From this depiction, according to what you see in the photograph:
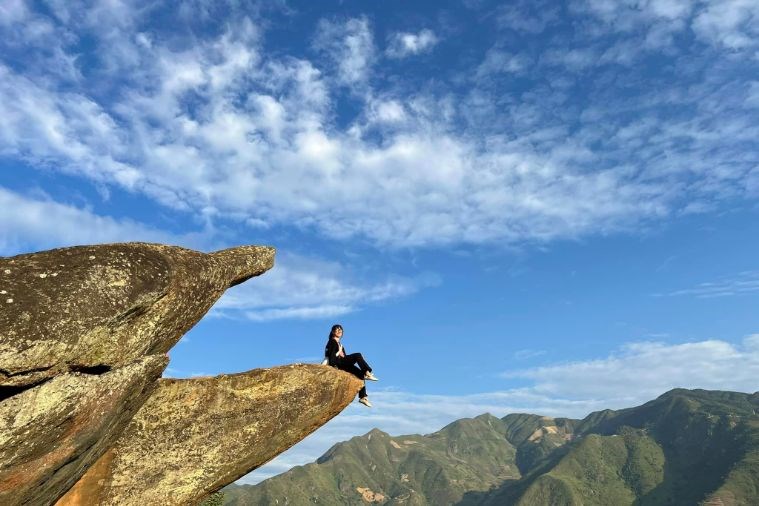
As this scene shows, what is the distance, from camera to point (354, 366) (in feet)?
83.8

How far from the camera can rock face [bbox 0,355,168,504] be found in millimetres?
13703

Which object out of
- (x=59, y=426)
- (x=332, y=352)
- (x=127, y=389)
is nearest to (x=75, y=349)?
(x=59, y=426)

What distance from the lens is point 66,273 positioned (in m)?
14.9

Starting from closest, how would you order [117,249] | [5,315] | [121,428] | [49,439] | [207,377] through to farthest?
[5,315] < [49,439] < [117,249] < [121,428] < [207,377]

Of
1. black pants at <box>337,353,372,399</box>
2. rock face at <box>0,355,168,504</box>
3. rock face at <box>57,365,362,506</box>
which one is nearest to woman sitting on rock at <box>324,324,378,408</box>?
black pants at <box>337,353,372,399</box>

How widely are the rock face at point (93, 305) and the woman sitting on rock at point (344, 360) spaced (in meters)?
7.37

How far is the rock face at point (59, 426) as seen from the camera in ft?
45.0

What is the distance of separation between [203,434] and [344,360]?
7442mm

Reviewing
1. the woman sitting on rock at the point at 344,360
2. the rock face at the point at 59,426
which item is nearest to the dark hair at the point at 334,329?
the woman sitting on rock at the point at 344,360

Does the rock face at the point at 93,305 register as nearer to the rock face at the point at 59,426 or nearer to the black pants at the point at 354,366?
the rock face at the point at 59,426

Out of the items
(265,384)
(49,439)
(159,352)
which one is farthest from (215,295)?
(49,439)

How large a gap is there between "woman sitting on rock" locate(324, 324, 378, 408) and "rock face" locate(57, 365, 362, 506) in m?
2.05

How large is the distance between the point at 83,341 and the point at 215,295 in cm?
606

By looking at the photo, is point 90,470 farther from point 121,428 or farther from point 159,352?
point 159,352
